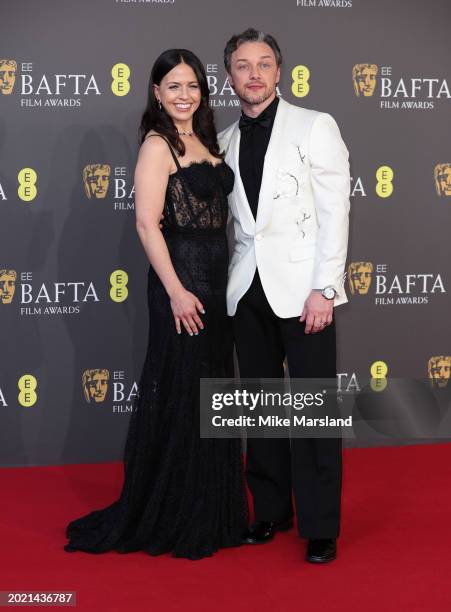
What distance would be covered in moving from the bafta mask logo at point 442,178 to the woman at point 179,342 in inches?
65.3

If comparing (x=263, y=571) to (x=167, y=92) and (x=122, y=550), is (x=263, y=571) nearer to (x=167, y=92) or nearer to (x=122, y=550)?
(x=122, y=550)

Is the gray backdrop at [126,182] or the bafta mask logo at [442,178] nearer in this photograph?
the gray backdrop at [126,182]

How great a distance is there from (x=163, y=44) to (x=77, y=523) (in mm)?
2222

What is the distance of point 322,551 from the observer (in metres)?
2.96

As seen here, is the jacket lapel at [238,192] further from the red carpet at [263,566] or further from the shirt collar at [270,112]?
the red carpet at [263,566]

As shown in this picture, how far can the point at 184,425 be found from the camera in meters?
3.08

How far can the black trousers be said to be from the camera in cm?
300

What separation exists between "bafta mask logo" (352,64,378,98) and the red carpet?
1.89 m

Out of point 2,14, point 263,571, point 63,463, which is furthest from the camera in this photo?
point 63,463

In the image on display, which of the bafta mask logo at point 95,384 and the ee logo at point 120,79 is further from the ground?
the ee logo at point 120,79

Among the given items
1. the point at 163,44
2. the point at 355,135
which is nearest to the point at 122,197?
the point at 163,44

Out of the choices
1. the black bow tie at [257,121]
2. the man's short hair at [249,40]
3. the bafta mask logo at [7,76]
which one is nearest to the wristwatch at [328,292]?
the black bow tie at [257,121]

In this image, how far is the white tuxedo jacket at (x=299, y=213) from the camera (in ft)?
9.55

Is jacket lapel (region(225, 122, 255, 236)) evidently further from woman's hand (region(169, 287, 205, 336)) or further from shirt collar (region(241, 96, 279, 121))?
woman's hand (region(169, 287, 205, 336))
